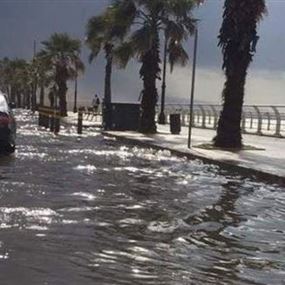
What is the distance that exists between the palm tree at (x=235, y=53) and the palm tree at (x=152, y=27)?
10559mm

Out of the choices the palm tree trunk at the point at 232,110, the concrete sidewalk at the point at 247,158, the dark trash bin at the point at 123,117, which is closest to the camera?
the concrete sidewalk at the point at 247,158

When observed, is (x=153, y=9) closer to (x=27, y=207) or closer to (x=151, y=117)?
(x=151, y=117)

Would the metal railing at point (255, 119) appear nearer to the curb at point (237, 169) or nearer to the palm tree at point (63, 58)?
the curb at point (237, 169)

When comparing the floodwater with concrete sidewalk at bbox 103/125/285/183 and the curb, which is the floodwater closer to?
the curb

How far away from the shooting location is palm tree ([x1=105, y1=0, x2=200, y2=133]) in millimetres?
35906

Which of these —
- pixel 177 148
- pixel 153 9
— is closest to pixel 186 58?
pixel 153 9

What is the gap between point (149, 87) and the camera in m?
36.4

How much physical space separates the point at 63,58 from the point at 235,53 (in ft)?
175

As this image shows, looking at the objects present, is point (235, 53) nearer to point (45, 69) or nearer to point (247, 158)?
point (247, 158)

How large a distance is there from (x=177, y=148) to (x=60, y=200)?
13.0 meters

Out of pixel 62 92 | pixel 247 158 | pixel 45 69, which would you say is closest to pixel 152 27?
pixel 247 158

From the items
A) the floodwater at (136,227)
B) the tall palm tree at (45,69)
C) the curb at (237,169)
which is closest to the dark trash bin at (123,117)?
the curb at (237,169)

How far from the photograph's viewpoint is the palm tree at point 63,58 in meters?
75.4

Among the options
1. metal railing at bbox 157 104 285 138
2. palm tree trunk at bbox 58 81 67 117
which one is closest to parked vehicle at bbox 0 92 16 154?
metal railing at bbox 157 104 285 138
